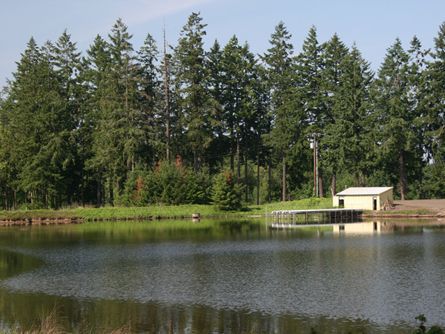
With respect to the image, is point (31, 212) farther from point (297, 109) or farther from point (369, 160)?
point (369, 160)

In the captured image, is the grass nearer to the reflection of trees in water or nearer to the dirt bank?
the dirt bank

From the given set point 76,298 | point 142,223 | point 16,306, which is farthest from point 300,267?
point 142,223

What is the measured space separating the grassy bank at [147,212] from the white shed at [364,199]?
1978mm

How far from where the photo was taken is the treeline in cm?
8194

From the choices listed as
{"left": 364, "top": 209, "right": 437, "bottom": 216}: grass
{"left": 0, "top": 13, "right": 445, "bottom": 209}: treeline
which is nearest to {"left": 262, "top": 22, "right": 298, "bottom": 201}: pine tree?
{"left": 0, "top": 13, "right": 445, "bottom": 209}: treeline

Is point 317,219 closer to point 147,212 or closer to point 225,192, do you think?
point 225,192

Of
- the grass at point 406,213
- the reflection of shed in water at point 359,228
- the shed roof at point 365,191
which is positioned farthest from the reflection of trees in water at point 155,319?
the shed roof at point 365,191

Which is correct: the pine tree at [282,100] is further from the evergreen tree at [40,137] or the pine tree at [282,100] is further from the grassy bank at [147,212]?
the evergreen tree at [40,137]

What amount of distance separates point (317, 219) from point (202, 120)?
2099cm

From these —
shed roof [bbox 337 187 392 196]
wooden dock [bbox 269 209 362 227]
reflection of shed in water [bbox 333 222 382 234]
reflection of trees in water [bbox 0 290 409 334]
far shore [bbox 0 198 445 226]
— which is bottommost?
reflection of trees in water [bbox 0 290 409 334]

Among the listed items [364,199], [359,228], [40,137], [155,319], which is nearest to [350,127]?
[364,199]

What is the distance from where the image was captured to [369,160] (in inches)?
3310

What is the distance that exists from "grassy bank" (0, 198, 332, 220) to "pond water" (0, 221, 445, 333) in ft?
66.8

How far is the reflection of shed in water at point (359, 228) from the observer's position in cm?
5838
